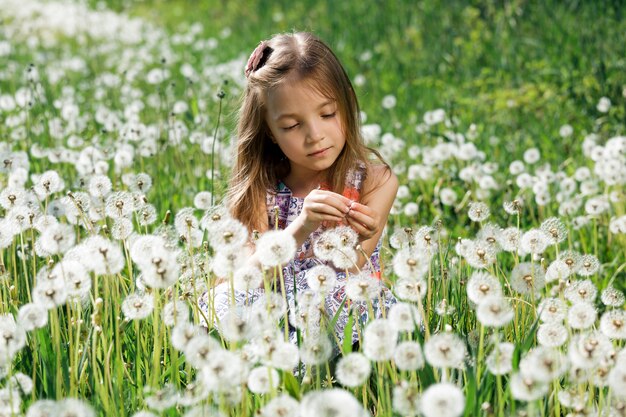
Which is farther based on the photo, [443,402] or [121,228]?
[121,228]

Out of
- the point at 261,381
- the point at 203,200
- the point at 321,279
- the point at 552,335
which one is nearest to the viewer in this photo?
the point at 261,381

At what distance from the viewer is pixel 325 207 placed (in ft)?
8.34

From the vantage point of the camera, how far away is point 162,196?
3.77 metres

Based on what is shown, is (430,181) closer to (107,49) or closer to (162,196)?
(162,196)

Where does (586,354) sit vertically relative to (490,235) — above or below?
below

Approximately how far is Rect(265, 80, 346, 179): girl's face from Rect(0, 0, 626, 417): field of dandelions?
223mm

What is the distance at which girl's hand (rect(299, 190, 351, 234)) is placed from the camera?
2.55 metres

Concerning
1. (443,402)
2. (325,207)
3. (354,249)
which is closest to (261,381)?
(443,402)

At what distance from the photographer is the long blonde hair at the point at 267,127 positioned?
2918mm

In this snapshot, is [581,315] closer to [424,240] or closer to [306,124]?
[424,240]

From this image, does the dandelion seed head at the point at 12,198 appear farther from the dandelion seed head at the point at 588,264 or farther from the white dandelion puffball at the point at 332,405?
the dandelion seed head at the point at 588,264

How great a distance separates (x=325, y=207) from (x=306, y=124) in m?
0.38

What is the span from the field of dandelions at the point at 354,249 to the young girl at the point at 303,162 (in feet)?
0.49

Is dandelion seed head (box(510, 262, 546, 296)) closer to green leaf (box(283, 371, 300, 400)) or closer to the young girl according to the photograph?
the young girl
